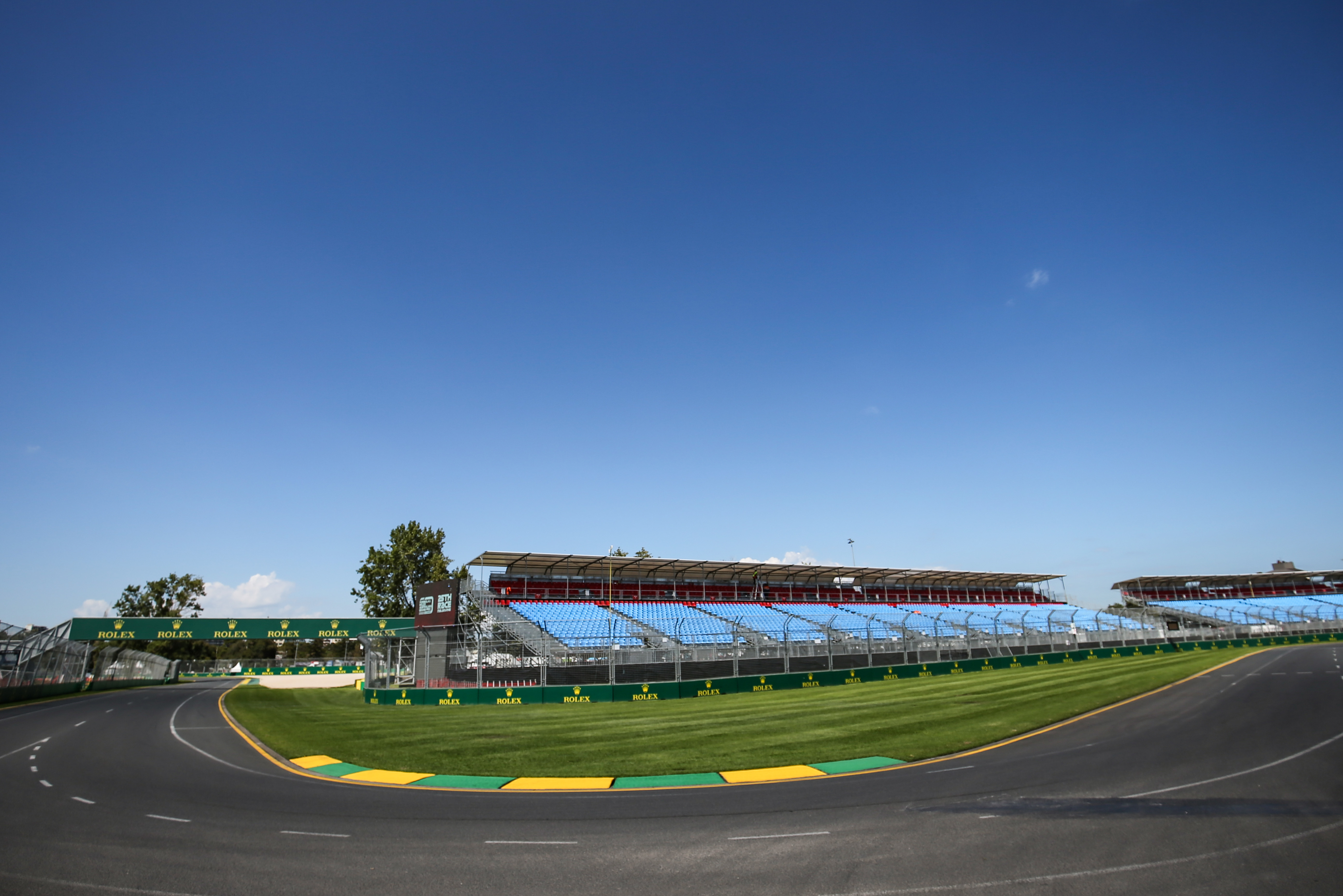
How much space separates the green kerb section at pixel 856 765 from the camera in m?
14.3

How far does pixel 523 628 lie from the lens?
43.6m

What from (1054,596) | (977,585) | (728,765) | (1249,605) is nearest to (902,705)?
(728,765)

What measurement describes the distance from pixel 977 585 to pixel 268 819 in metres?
89.3

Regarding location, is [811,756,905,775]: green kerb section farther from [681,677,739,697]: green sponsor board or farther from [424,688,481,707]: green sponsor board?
[424,688,481,707]: green sponsor board

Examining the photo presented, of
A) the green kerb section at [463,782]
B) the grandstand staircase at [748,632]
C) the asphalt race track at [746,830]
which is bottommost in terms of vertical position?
the green kerb section at [463,782]

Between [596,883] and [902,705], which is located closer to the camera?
[596,883]

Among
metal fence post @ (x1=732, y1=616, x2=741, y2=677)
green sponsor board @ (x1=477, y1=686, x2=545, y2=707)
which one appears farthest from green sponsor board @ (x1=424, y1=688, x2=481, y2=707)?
metal fence post @ (x1=732, y1=616, x2=741, y2=677)

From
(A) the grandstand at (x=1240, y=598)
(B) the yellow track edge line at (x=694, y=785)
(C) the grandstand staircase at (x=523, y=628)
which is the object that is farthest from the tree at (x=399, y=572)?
(A) the grandstand at (x=1240, y=598)

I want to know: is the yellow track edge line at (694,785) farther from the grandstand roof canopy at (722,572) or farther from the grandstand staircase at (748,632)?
the grandstand roof canopy at (722,572)

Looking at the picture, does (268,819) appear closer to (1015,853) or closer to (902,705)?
(1015,853)

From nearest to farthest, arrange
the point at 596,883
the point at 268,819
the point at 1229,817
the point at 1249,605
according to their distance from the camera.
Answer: the point at 596,883 → the point at 1229,817 → the point at 268,819 → the point at 1249,605

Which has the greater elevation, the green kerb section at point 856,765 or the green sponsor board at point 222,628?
the green sponsor board at point 222,628

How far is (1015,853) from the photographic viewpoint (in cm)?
870

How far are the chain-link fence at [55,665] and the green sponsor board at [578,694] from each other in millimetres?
30228
